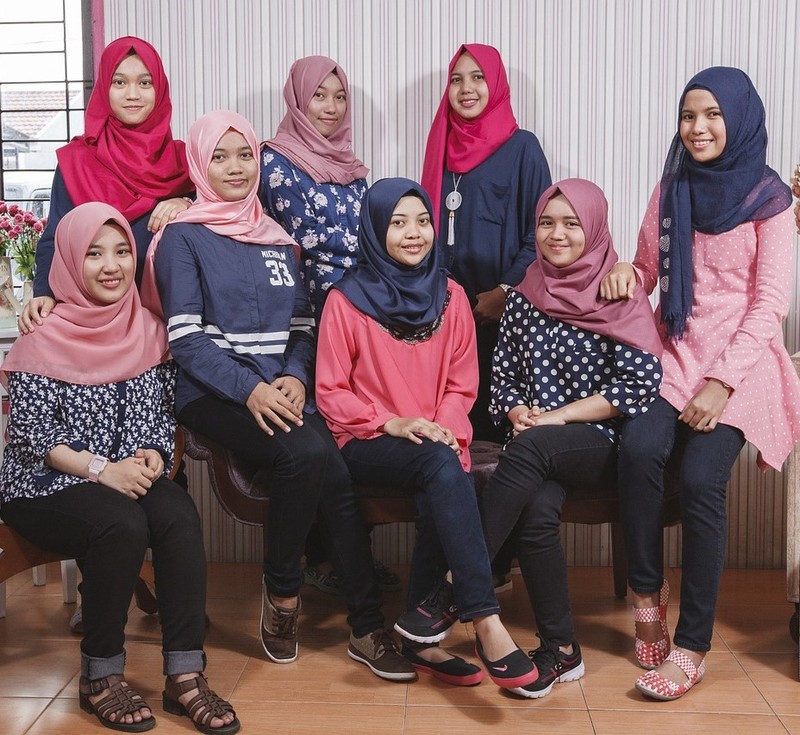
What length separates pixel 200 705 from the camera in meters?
2.00

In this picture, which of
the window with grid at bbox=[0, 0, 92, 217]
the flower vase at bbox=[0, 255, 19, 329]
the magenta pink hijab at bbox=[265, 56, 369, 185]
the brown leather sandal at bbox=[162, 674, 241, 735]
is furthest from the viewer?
the window with grid at bbox=[0, 0, 92, 217]

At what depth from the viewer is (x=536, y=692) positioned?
2.12 m

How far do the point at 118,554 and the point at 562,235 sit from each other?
51.6 inches

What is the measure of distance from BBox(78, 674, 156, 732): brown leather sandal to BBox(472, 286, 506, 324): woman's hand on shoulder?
1.35 meters

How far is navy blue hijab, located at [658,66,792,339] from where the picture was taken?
229 cm

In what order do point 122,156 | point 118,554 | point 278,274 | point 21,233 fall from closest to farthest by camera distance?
point 118,554, point 278,274, point 122,156, point 21,233

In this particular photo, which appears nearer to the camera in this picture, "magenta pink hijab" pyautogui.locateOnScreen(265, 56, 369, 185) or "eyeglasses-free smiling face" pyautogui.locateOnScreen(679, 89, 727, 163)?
"eyeglasses-free smiling face" pyautogui.locateOnScreen(679, 89, 727, 163)

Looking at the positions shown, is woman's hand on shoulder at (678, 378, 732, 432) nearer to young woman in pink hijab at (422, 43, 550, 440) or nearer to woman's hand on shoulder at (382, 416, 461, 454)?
woman's hand on shoulder at (382, 416, 461, 454)

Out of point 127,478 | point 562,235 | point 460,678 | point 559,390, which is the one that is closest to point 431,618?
point 460,678

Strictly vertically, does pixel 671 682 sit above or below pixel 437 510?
below

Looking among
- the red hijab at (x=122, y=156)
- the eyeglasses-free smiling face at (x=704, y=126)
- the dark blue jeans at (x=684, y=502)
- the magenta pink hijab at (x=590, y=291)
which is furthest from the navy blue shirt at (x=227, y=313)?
the eyeglasses-free smiling face at (x=704, y=126)

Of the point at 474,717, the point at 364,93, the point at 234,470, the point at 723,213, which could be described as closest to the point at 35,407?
the point at 234,470

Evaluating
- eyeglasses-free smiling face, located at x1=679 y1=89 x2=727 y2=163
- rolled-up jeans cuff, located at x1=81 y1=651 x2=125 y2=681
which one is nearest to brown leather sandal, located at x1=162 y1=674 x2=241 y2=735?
rolled-up jeans cuff, located at x1=81 y1=651 x2=125 y2=681

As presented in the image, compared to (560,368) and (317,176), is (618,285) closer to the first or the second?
(560,368)
